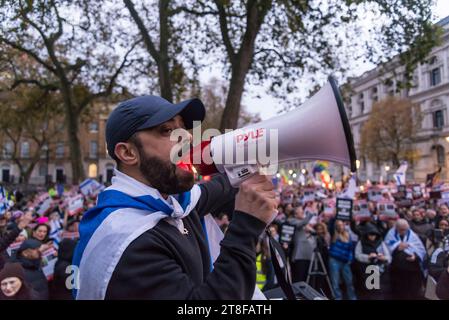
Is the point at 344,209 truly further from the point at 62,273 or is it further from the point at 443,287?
the point at 62,273

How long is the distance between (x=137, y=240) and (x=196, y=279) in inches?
12.3

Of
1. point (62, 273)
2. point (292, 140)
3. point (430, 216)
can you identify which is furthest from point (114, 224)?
point (430, 216)

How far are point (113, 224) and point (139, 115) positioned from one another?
1.57 ft

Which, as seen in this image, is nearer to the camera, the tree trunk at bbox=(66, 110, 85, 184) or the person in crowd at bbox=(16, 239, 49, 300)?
the person in crowd at bbox=(16, 239, 49, 300)

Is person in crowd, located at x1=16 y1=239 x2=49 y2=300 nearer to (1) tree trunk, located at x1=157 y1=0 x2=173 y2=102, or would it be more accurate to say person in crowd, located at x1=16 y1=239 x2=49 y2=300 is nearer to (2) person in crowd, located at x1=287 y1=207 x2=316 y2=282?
(2) person in crowd, located at x1=287 y1=207 x2=316 y2=282

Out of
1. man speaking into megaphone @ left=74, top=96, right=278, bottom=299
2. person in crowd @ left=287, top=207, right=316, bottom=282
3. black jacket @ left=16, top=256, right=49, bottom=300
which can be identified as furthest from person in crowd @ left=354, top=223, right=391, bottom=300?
man speaking into megaphone @ left=74, top=96, right=278, bottom=299

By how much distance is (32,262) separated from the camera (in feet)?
16.1

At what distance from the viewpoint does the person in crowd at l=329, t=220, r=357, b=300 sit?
264 inches

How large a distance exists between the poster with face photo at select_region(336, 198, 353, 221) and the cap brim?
6115mm

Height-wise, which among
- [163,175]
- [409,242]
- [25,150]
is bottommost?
[409,242]

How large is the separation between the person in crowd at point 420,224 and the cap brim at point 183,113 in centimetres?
663

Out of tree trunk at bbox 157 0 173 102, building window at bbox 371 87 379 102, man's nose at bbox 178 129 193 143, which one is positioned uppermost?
building window at bbox 371 87 379 102
